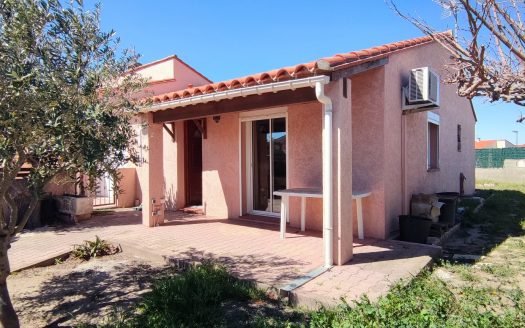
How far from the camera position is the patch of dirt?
4.57 meters

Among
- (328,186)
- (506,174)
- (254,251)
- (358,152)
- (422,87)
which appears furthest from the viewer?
(506,174)

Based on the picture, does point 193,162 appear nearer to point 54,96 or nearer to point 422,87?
point 422,87

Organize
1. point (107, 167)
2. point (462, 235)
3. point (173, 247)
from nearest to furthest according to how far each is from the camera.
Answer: point (107, 167)
point (173, 247)
point (462, 235)

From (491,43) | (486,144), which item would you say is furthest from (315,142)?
(486,144)

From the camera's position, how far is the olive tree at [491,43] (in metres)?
3.09

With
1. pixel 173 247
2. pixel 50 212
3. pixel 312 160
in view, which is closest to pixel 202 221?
pixel 173 247

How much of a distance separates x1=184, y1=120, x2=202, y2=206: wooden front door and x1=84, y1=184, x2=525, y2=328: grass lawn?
249 inches

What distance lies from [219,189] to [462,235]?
258 inches

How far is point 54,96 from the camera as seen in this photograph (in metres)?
3.24

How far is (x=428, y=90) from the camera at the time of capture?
25.2 feet

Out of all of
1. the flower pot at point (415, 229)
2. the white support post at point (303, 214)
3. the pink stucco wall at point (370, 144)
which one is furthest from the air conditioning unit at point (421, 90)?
the white support post at point (303, 214)

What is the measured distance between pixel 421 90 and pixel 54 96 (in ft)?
23.7

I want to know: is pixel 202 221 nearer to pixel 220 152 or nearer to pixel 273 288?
pixel 220 152

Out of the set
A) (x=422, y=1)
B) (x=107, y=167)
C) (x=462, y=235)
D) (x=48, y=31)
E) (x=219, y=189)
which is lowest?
(x=462, y=235)
